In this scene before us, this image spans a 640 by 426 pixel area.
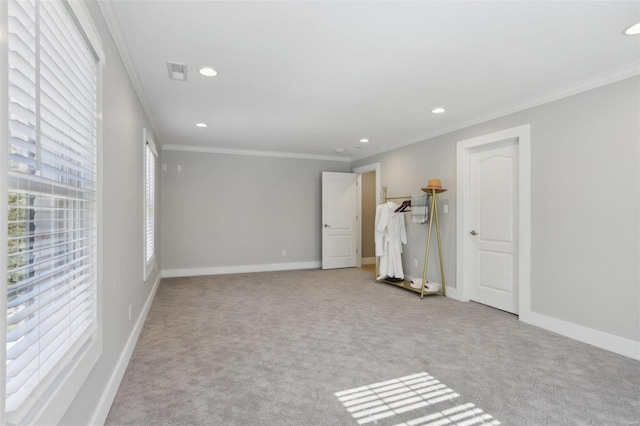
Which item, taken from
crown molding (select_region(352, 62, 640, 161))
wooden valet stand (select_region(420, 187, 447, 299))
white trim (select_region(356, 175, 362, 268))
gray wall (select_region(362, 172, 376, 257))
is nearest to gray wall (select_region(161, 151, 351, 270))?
white trim (select_region(356, 175, 362, 268))

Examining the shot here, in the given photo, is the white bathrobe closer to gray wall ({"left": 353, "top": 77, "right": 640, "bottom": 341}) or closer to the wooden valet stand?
the wooden valet stand

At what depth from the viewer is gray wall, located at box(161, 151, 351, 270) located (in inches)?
241

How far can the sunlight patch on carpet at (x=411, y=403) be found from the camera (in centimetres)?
195

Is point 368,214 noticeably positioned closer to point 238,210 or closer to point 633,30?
point 238,210

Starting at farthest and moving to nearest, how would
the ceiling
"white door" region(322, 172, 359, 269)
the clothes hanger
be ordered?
"white door" region(322, 172, 359, 269)
the clothes hanger
the ceiling

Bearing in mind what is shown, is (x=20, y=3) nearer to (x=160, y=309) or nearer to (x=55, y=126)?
(x=55, y=126)

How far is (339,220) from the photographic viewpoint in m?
7.06

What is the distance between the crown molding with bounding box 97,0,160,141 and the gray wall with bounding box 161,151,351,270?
2.59 meters

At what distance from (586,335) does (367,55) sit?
3178 millimetres

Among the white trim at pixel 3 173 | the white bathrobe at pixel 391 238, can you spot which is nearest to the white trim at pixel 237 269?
the white bathrobe at pixel 391 238

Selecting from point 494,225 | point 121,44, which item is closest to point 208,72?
point 121,44

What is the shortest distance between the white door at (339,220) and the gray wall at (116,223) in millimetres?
4145

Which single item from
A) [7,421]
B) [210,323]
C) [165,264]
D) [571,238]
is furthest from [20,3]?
[165,264]

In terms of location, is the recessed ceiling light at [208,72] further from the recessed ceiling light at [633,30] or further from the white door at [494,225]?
the white door at [494,225]
